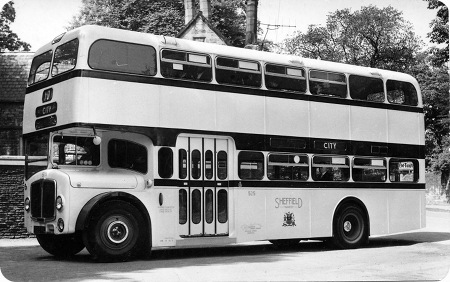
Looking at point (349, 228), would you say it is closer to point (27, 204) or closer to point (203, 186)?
point (203, 186)

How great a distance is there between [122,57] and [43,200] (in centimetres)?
300

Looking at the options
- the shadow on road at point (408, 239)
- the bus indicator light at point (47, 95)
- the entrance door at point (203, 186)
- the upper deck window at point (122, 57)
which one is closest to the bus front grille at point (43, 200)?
the bus indicator light at point (47, 95)

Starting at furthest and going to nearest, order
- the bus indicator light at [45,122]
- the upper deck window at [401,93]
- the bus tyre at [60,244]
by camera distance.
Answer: the upper deck window at [401,93] → the bus tyre at [60,244] → the bus indicator light at [45,122]

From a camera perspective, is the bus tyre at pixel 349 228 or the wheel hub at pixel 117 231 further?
the bus tyre at pixel 349 228

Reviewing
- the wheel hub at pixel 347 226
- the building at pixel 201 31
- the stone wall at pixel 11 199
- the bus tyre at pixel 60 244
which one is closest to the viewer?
the bus tyre at pixel 60 244

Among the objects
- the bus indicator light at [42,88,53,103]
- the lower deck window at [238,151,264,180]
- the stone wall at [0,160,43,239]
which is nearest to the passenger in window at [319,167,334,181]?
the lower deck window at [238,151,264,180]

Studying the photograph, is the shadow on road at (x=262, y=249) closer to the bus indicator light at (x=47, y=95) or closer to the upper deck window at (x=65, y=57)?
the bus indicator light at (x=47, y=95)

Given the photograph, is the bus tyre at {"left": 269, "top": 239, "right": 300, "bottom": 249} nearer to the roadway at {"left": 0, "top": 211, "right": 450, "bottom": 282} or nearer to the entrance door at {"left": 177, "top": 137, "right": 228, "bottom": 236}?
the roadway at {"left": 0, "top": 211, "right": 450, "bottom": 282}

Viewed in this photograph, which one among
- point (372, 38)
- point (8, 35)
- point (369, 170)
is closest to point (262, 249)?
point (369, 170)

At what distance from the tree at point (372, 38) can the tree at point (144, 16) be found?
7599 millimetres

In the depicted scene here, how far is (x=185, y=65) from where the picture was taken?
1380 cm

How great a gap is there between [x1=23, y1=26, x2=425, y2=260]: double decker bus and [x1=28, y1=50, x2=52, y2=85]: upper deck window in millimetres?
49

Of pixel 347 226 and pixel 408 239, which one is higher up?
pixel 347 226

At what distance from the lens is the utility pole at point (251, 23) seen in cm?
3594
